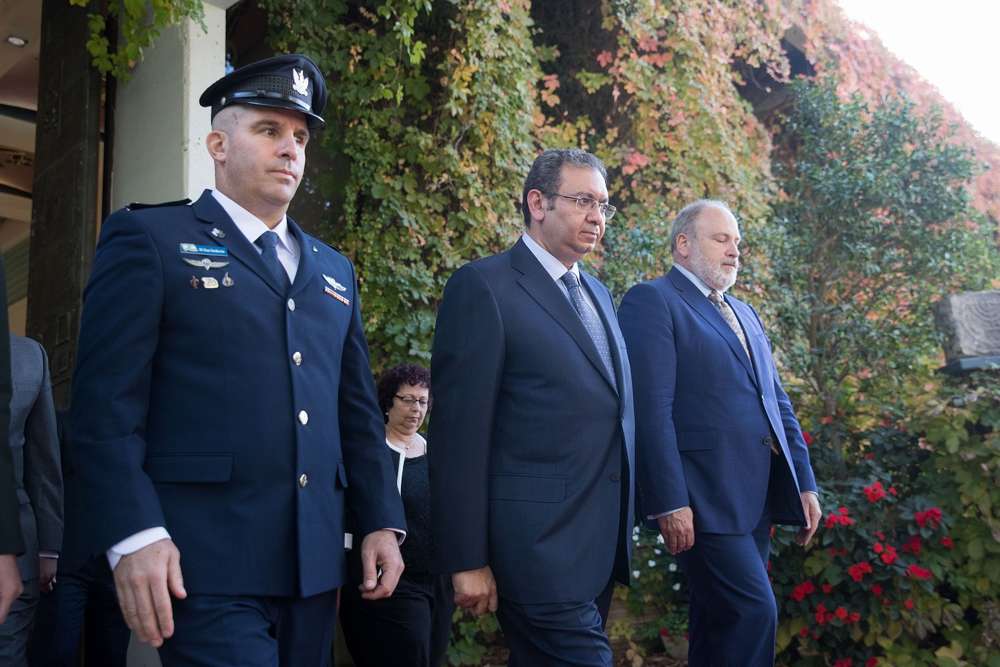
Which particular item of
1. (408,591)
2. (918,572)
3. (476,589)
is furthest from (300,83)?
(918,572)

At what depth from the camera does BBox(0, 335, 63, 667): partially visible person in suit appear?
11.7ft

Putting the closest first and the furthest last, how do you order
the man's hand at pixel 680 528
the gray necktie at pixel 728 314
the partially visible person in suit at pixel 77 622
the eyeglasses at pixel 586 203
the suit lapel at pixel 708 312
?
the eyeglasses at pixel 586 203 < the man's hand at pixel 680 528 < the suit lapel at pixel 708 312 < the gray necktie at pixel 728 314 < the partially visible person in suit at pixel 77 622

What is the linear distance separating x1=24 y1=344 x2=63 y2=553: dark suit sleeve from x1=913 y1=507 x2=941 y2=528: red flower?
4.06 meters

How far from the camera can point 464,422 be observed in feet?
9.46

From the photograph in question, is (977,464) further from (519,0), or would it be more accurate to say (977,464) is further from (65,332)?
(65,332)

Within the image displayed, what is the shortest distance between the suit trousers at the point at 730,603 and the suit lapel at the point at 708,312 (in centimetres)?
66

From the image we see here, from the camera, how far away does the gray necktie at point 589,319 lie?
3.15 metres

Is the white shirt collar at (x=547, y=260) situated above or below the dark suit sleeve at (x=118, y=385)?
above

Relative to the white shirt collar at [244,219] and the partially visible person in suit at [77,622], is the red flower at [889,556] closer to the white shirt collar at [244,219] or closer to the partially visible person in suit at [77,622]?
the partially visible person in suit at [77,622]

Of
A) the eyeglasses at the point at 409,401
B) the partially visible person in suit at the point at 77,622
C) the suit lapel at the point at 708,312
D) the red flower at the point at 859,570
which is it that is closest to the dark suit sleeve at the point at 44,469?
the partially visible person in suit at the point at 77,622

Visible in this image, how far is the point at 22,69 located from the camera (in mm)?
8953

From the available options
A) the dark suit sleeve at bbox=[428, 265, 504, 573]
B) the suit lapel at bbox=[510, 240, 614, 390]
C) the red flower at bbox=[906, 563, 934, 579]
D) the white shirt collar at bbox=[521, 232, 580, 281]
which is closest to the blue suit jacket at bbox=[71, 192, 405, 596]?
the dark suit sleeve at bbox=[428, 265, 504, 573]

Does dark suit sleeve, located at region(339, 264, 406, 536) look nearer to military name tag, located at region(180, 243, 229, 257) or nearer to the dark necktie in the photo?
the dark necktie

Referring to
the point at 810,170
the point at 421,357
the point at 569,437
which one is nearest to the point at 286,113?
the point at 569,437
